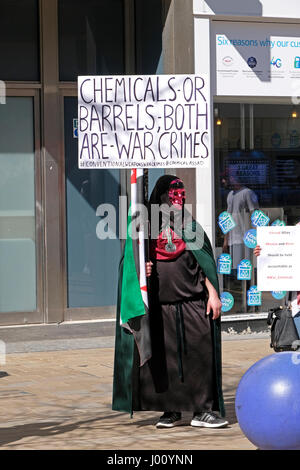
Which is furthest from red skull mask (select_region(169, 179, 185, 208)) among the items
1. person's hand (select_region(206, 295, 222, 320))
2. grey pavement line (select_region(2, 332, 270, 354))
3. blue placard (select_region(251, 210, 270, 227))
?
blue placard (select_region(251, 210, 270, 227))

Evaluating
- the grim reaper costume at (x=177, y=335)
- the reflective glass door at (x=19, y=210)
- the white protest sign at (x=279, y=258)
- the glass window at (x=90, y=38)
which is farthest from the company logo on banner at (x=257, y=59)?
the grim reaper costume at (x=177, y=335)

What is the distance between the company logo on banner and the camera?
43.8 ft

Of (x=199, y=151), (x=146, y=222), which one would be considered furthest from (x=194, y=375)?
(x=199, y=151)

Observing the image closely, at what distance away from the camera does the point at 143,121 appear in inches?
327

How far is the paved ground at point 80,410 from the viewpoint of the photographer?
746 centimetres

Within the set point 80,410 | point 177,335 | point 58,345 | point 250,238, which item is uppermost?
point 250,238

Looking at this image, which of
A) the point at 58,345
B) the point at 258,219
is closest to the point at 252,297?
the point at 258,219

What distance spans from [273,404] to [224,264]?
7.25 m

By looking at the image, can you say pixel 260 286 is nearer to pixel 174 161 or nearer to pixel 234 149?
pixel 174 161

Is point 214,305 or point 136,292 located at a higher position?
point 136,292

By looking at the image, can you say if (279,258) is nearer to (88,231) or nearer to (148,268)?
(148,268)

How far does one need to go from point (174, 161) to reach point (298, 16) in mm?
6052

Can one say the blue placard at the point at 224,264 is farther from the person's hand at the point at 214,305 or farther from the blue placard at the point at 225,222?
the person's hand at the point at 214,305

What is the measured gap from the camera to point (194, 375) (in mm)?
8172
